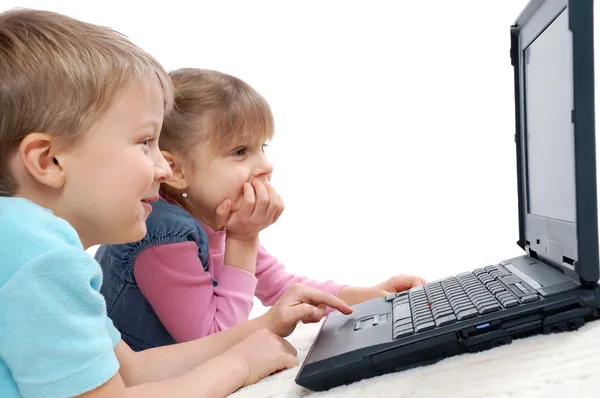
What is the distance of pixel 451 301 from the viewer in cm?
78

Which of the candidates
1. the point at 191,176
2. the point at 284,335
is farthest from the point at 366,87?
the point at 284,335

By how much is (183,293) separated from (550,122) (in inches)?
24.7

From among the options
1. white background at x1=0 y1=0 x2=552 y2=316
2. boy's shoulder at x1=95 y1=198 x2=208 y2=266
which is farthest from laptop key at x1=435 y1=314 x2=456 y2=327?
white background at x1=0 y1=0 x2=552 y2=316

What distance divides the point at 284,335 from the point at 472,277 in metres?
0.28

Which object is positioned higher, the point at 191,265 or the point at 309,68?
the point at 309,68

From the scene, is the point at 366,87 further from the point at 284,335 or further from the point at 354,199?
the point at 284,335

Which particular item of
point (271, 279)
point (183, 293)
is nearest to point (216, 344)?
point (183, 293)

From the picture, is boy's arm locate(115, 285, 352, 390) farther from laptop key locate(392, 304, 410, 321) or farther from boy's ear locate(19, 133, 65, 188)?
boy's ear locate(19, 133, 65, 188)

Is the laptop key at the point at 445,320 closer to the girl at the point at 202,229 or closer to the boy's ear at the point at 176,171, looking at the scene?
the girl at the point at 202,229

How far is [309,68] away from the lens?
2.12m

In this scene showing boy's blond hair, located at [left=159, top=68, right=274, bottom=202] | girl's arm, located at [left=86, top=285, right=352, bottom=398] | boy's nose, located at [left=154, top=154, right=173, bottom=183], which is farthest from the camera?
boy's blond hair, located at [left=159, top=68, right=274, bottom=202]

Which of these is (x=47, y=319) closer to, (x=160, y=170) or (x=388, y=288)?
(x=160, y=170)

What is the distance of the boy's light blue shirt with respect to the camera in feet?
2.04

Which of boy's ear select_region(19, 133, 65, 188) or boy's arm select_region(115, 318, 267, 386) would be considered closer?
boy's ear select_region(19, 133, 65, 188)
